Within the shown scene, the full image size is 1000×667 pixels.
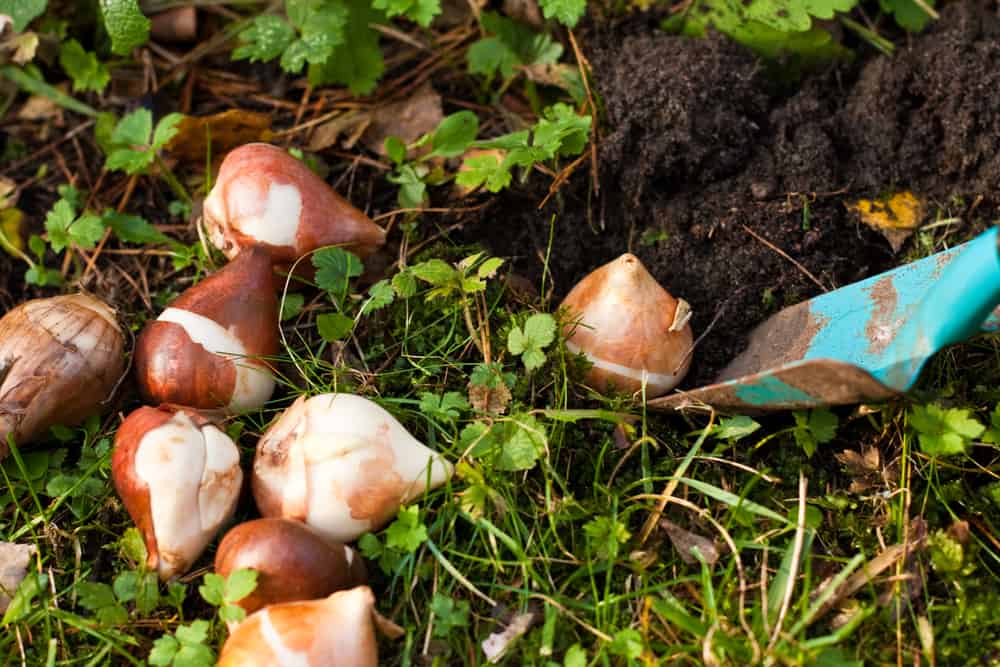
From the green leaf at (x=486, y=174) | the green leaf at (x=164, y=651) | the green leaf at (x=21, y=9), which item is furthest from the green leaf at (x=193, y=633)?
the green leaf at (x=21, y=9)

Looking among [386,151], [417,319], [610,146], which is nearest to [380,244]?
[417,319]

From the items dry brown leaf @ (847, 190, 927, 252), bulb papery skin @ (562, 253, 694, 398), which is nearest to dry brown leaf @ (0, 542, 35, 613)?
A: bulb papery skin @ (562, 253, 694, 398)

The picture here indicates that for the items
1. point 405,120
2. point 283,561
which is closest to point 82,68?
point 405,120

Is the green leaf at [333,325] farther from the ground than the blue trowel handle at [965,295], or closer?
closer

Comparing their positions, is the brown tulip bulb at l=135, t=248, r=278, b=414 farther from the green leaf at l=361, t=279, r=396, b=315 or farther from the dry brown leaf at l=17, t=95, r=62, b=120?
the dry brown leaf at l=17, t=95, r=62, b=120

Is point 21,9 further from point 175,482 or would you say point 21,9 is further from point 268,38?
point 175,482

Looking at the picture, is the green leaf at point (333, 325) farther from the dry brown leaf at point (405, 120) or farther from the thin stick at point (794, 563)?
the thin stick at point (794, 563)
